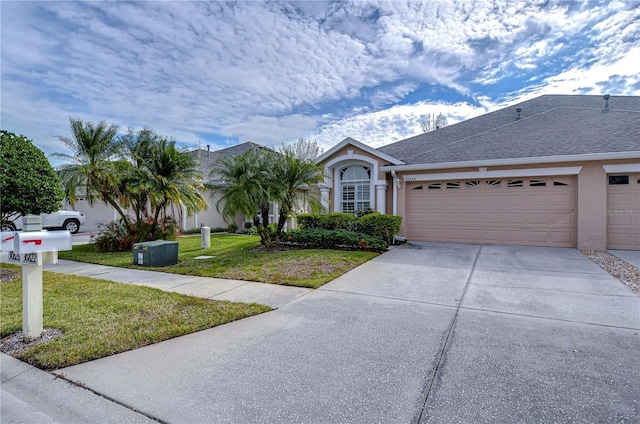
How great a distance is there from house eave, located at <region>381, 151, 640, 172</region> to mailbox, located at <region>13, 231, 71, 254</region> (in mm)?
10434

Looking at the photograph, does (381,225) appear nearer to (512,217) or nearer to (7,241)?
(512,217)

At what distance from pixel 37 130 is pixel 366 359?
11685 mm

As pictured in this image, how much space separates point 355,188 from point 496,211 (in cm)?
527

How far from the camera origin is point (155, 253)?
8062mm

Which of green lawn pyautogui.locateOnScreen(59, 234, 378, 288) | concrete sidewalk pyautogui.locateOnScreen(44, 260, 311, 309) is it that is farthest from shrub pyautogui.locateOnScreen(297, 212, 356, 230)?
concrete sidewalk pyautogui.locateOnScreen(44, 260, 311, 309)

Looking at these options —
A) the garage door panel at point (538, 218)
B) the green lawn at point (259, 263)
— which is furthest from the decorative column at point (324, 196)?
the garage door panel at point (538, 218)

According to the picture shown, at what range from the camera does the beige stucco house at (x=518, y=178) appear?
31.6 ft

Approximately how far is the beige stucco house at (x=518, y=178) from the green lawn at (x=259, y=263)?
407 centimetres

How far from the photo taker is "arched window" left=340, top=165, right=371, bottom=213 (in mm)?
13078

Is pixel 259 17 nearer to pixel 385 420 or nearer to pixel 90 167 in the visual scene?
pixel 90 167

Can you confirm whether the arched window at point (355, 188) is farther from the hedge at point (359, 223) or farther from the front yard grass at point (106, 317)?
the front yard grass at point (106, 317)

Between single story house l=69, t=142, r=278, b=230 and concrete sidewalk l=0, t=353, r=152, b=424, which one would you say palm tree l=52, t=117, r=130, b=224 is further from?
concrete sidewalk l=0, t=353, r=152, b=424

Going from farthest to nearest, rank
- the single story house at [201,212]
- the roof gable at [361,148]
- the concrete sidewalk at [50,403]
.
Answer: the single story house at [201,212], the roof gable at [361,148], the concrete sidewalk at [50,403]

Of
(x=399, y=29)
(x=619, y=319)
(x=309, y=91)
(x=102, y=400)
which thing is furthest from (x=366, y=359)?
(x=309, y=91)
